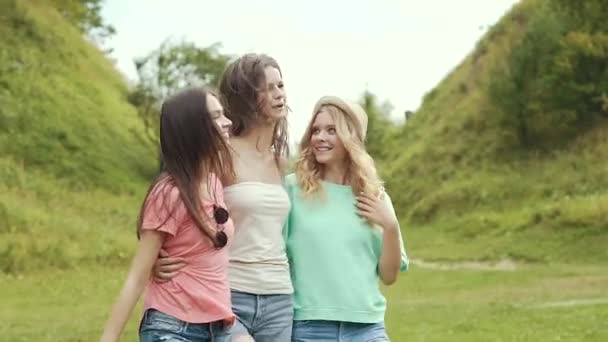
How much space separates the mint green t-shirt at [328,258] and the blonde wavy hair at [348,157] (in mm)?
69

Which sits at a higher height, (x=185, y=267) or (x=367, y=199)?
(x=367, y=199)

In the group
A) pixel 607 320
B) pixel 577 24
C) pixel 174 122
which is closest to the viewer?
pixel 174 122

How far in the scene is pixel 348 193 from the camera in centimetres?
532

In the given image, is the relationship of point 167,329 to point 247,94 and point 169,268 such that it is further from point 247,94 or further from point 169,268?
point 247,94

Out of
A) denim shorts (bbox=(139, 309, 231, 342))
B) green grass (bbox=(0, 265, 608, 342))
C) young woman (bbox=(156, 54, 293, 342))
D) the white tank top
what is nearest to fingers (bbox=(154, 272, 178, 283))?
denim shorts (bbox=(139, 309, 231, 342))

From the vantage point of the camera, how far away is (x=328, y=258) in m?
5.19

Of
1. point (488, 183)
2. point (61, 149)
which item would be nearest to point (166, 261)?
point (61, 149)

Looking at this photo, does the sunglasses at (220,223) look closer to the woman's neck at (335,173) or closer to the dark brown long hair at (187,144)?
the dark brown long hair at (187,144)

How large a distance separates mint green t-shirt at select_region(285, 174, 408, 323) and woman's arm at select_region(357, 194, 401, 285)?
0.15 ft

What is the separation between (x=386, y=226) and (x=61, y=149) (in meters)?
36.8

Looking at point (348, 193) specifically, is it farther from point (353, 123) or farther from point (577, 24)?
point (577, 24)

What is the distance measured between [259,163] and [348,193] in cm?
45

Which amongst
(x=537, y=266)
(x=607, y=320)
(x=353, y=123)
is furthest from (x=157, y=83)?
(x=353, y=123)

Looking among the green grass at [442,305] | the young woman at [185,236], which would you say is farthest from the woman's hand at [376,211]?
the green grass at [442,305]
